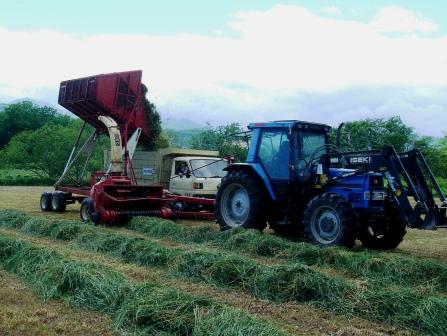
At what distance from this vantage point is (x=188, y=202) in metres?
13.4

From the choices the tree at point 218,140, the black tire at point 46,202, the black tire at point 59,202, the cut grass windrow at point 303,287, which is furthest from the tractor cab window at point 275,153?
the tree at point 218,140

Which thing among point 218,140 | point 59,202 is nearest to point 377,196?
point 59,202

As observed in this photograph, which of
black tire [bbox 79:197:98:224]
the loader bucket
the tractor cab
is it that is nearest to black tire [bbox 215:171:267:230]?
the tractor cab

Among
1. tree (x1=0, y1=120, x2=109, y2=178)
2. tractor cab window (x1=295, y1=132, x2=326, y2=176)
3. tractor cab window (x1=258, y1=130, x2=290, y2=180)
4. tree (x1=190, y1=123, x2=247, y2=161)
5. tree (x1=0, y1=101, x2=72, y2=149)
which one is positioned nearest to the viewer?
tractor cab window (x1=295, y1=132, x2=326, y2=176)

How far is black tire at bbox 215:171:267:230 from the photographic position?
10109mm

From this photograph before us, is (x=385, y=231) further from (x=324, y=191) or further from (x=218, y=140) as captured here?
(x=218, y=140)

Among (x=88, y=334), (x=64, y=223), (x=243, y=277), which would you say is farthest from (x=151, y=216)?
(x=88, y=334)

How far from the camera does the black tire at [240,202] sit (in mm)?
10109

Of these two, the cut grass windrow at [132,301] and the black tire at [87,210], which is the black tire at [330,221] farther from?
the black tire at [87,210]

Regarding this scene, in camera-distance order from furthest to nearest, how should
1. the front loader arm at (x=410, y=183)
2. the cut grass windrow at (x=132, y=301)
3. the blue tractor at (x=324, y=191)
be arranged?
the blue tractor at (x=324, y=191) → the front loader arm at (x=410, y=183) → the cut grass windrow at (x=132, y=301)

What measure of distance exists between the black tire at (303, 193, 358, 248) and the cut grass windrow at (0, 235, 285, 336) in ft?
13.1

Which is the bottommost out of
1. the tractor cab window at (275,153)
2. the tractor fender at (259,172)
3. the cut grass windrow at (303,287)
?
the cut grass windrow at (303,287)

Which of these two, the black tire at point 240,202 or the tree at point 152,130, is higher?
the tree at point 152,130

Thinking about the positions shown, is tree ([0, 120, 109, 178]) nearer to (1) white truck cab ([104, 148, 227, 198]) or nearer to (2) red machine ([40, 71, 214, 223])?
(2) red machine ([40, 71, 214, 223])
